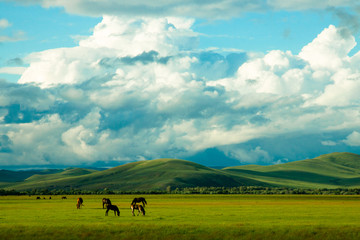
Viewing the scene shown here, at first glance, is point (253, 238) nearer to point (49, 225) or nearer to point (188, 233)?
point (188, 233)

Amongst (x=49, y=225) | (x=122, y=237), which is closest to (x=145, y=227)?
(x=122, y=237)

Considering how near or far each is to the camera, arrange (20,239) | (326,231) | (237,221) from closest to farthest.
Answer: (20,239)
(326,231)
(237,221)

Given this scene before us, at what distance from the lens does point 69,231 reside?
1951 inches

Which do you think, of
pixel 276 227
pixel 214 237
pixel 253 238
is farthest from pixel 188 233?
pixel 276 227

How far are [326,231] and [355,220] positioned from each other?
12.5 metres

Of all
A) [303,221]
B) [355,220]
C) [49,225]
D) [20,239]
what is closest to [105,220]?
[49,225]

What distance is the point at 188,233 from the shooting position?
162 ft

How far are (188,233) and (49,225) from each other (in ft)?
53.8

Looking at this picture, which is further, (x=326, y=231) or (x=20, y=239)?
(x=326, y=231)

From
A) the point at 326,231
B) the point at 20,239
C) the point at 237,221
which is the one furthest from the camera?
the point at 237,221

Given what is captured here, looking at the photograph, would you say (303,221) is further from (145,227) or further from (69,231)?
(69,231)

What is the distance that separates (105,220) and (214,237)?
1636cm

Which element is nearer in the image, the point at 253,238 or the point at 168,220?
the point at 253,238

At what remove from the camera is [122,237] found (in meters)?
48.5
